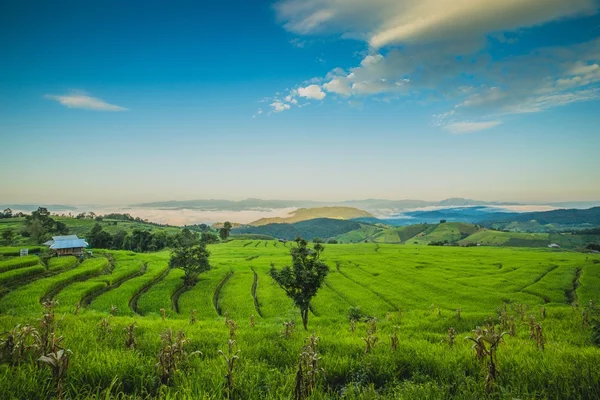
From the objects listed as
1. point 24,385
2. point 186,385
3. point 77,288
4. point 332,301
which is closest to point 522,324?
point 332,301

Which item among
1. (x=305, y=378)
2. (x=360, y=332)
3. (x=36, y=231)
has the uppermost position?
(x=305, y=378)

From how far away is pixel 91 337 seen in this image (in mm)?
9312

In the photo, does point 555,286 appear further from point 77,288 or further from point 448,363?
point 77,288

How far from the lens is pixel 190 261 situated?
64250mm

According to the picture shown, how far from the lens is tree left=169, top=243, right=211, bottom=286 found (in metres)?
63.2

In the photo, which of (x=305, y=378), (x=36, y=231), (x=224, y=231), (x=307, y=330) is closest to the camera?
(x=305, y=378)

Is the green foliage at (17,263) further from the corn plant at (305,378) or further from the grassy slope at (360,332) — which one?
the corn plant at (305,378)

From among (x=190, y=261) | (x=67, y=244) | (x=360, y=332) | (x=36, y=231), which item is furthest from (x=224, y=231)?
(x=360, y=332)

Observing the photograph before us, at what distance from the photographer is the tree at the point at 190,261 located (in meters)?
63.2

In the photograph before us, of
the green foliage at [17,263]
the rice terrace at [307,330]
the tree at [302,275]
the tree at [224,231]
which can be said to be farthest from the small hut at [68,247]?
the tree at [224,231]

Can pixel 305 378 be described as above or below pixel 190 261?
above

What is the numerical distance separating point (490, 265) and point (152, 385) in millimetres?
98401

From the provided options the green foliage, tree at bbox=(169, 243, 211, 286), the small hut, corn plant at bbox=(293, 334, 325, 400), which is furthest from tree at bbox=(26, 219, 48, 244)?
corn plant at bbox=(293, 334, 325, 400)

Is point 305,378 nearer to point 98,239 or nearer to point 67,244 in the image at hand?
point 67,244
